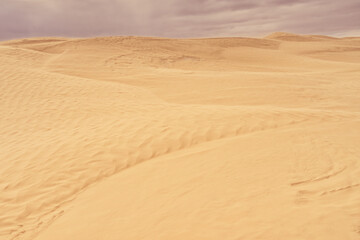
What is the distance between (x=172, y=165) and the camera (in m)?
4.05

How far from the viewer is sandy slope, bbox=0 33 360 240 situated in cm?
264

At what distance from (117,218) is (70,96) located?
6298 mm

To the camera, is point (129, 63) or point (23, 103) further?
point (129, 63)

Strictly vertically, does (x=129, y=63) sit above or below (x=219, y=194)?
above

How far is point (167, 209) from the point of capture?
9.59 ft

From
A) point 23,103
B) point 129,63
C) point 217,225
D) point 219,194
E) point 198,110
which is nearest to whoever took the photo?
point 217,225

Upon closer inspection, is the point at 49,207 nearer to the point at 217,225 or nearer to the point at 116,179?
the point at 116,179

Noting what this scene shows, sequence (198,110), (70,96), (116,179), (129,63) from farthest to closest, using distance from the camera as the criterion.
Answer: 1. (129,63)
2. (70,96)
3. (198,110)
4. (116,179)

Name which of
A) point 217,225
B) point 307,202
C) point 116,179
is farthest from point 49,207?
point 307,202

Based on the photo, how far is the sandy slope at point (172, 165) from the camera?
8.67 feet

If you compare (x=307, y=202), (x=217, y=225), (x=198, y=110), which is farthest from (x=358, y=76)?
(x=217, y=225)

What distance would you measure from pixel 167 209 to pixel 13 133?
4.60 meters

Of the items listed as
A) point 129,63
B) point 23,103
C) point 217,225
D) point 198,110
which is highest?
point 129,63

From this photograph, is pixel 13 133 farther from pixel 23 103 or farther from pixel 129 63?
pixel 129 63
